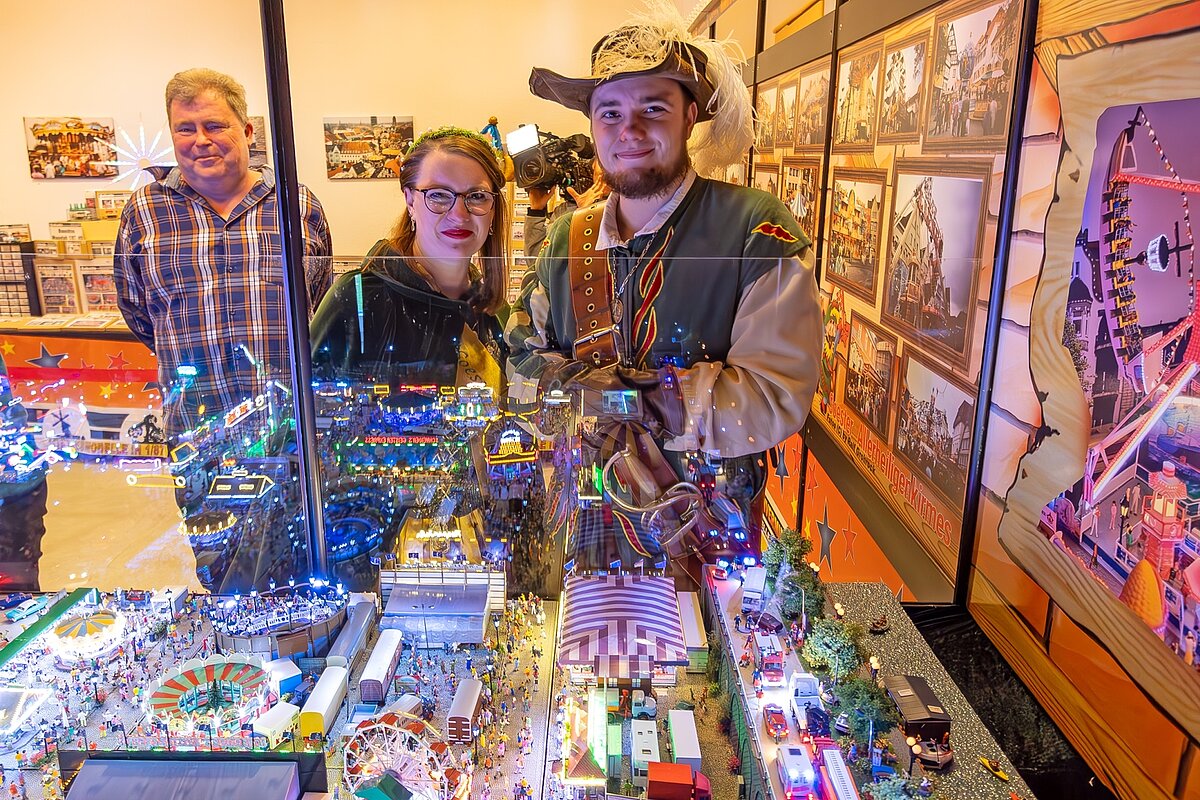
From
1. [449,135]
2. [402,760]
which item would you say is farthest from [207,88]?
[402,760]

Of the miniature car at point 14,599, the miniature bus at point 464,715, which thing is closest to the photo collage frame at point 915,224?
the miniature bus at point 464,715

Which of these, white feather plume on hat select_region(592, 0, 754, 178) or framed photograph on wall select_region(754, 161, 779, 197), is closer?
white feather plume on hat select_region(592, 0, 754, 178)

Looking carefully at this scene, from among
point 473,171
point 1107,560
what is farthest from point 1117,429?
point 473,171

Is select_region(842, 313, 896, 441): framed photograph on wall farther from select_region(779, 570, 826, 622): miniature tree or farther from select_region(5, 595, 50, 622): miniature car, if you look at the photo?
select_region(5, 595, 50, 622): miniature car

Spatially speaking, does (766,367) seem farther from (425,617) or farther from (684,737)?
(425,617)

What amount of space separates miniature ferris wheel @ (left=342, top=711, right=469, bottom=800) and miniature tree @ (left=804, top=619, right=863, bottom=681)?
858 mm

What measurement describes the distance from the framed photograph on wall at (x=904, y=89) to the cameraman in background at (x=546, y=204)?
971mm

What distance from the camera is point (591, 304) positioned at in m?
1.92

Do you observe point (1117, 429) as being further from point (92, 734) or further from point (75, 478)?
point (75, 478)

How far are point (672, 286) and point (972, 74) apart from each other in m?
0.96

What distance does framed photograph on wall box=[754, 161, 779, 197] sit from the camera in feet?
11.5

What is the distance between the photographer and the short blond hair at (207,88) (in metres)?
2.29

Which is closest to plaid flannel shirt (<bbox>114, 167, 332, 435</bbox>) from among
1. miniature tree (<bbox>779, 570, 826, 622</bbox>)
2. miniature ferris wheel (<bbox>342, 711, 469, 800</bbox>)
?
miniature ferris wheel (<bbox>342, 711, 469, 800</bbox>)

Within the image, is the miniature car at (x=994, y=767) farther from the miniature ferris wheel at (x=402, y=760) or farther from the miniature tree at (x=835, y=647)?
the miniature ferris wheel at (x=402, y=760)
